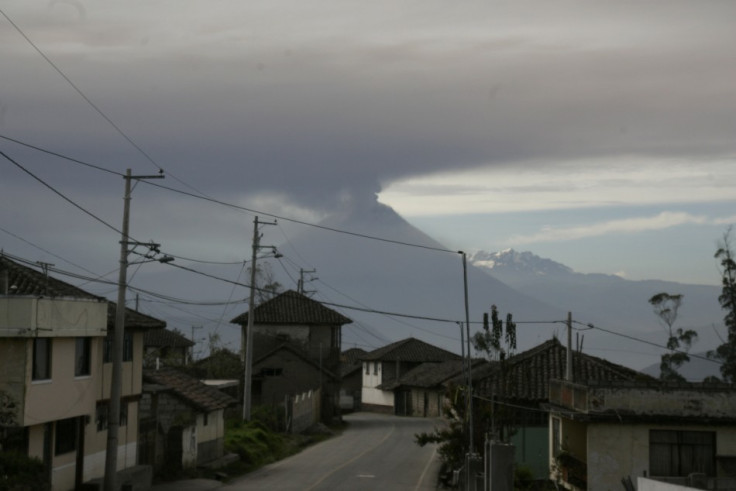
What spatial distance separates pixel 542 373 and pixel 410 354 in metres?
63.0

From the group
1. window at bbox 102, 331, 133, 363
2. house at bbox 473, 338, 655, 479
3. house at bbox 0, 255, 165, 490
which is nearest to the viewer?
house at bbox 0, 255, 165, 490

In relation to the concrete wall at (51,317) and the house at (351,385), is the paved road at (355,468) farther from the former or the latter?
the house at (351,385)

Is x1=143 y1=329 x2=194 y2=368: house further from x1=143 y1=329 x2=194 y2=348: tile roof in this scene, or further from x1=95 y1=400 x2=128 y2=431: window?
x1=95 y1=400 x2=128 y2=431: window

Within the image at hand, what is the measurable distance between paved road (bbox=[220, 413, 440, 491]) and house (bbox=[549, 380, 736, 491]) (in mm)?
9039

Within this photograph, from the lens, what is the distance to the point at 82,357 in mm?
35312

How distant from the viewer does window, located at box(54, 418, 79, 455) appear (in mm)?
33844

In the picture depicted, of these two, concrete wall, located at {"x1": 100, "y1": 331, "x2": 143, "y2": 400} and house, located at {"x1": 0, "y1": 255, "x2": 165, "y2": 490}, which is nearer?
house, located at {"x1": 0, "y1": 255, "x2": 165, "y2": 490}

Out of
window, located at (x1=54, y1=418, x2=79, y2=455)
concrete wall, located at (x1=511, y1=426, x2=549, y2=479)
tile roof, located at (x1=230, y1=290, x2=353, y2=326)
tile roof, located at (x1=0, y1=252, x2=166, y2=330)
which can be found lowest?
concrete wall, located at (x1=511, y1=426, x2=549, y2=479)

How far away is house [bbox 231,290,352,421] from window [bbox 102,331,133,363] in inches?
1435

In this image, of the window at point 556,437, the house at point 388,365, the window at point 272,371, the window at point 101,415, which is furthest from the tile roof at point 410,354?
the window at point 101,415

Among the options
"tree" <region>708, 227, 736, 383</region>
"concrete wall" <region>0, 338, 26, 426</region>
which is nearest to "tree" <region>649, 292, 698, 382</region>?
"tree" <region>708, 227, 736, 383</region>

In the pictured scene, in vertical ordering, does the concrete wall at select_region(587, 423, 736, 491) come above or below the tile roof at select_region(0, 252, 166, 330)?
below

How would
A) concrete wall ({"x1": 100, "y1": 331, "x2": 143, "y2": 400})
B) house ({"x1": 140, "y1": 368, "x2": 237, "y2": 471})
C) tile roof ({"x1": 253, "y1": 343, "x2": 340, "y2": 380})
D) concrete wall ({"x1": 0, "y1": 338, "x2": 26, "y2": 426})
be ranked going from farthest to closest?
tile roof ({"x1": 253, "y1": 343, "x2": 340, "y2": 380}) < house ({"x1": 140, "y1": 368, "x2": 237, "y2": 471}) < concrete wall ({"x1": 100, "y1": 331, "x2": 143, "y2": 400}) < concrete wall ({"x1": 0, "y1": 338, "x2": 26, "y2": 426})

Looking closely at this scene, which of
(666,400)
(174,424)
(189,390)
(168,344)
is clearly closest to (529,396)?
(666,400)
